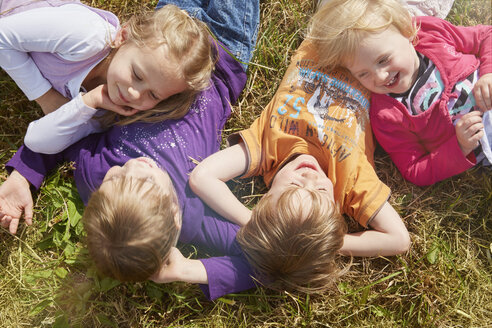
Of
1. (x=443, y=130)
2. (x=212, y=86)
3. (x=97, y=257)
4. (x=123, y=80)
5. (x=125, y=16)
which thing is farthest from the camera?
(x=125, y=16)

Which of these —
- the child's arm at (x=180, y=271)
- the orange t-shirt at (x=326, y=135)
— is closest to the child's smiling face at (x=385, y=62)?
the orange t-shirt at (x=326, y=135)

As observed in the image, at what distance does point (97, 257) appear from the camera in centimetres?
213

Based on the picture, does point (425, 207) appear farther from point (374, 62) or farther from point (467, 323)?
point (374, 62)

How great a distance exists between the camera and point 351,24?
252cm

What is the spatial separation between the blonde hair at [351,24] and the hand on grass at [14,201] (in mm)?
2157

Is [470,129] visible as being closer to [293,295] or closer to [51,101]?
[293,295]

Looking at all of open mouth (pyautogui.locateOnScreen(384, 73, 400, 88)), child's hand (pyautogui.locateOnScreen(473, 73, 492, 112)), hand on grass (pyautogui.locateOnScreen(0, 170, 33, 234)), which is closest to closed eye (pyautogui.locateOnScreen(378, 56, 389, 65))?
open mouth (pyautogui.locateOnScreen(384, 73, 400, 88))

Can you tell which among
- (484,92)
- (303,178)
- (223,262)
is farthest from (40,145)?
(484,92)

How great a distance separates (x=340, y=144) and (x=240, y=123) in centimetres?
81

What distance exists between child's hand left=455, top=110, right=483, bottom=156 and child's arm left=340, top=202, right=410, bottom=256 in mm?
627

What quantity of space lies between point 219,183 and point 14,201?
142 centimetres

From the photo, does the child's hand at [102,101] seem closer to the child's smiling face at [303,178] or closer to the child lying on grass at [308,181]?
the child lying on grass at [308,181]

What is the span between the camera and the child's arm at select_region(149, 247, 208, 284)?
7.98 ft

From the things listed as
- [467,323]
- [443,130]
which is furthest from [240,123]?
[467,323]
